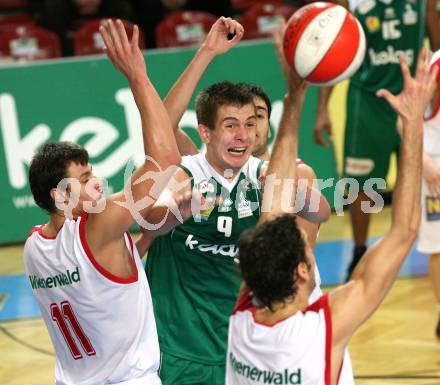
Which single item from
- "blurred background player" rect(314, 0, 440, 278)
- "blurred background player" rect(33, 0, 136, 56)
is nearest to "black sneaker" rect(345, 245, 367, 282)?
"blurred background player" rect(314, 0, 440, 278)

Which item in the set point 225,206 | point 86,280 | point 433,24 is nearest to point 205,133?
point 225,206

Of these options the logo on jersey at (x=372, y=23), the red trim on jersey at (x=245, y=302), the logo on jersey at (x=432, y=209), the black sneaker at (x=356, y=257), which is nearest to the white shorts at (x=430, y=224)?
the logo on jersey at (x=432, y=209)

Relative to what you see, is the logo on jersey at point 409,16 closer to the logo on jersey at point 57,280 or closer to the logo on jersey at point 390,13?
the logo on jersey at point 390,13

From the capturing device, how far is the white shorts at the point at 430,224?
6.77 m

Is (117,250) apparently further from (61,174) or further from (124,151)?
(124,151)

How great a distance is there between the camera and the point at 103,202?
4.02 m

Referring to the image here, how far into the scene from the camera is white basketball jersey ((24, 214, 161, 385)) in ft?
13.5

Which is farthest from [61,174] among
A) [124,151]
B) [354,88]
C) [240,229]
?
[124,151]

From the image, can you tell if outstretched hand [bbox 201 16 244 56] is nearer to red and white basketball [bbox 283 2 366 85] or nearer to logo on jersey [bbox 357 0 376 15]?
red and white basketball [bbox 283 2 366 85]

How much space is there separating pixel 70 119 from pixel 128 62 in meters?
5.93

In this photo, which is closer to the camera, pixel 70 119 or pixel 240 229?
pixel 240 229

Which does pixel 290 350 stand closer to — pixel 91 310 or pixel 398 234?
pixel 398 234

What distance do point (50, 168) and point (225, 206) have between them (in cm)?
96

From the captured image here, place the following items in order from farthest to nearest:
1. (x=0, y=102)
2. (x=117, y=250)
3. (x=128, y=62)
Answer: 1. (x=0, y=102)
2. (x=117, y=250)
3. (x=128, y=62)
